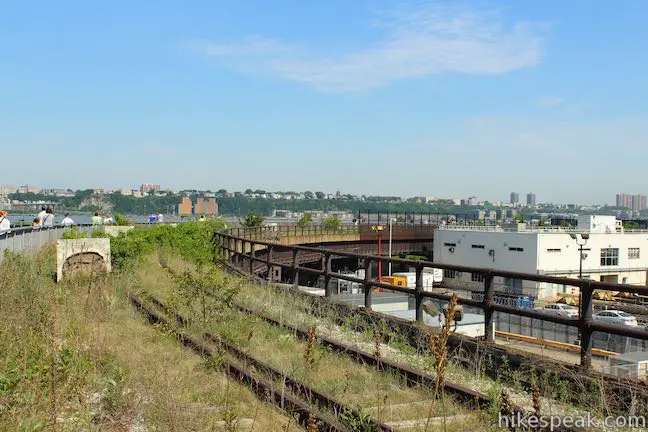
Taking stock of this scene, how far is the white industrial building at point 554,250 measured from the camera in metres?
75.8

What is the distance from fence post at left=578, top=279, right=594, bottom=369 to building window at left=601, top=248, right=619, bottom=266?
269 ft

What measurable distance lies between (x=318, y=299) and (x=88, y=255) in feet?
24.2

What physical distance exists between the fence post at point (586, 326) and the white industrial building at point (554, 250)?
62.9 m

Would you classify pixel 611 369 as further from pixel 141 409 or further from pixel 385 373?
pixel 141 409

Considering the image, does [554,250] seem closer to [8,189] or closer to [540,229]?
[540,229]

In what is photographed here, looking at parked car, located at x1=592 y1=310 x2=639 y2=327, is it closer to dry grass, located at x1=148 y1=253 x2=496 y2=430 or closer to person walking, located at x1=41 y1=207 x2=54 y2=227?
dry grass, located at x1=148 y1=253 x2=496 y2=430

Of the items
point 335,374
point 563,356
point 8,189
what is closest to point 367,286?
point 335,374

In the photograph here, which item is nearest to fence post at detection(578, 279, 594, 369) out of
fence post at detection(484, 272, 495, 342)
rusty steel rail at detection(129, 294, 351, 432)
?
fence post at detection(484, 272, 495, 342)

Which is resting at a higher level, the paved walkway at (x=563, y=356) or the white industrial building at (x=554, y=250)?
the paved walkway at (x=563, y=356)

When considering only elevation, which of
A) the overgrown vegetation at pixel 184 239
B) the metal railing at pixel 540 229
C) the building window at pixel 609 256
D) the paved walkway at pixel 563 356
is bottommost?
the building window at pixel 609 256

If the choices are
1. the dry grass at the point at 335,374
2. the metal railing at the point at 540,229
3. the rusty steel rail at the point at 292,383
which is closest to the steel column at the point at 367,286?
Result: the dry grass at the point at 335,374

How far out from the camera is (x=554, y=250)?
76125 mm

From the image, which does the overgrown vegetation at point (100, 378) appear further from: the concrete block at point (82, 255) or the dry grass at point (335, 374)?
the concrete block at point (82, 255)

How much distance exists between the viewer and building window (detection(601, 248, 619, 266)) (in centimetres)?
8194
